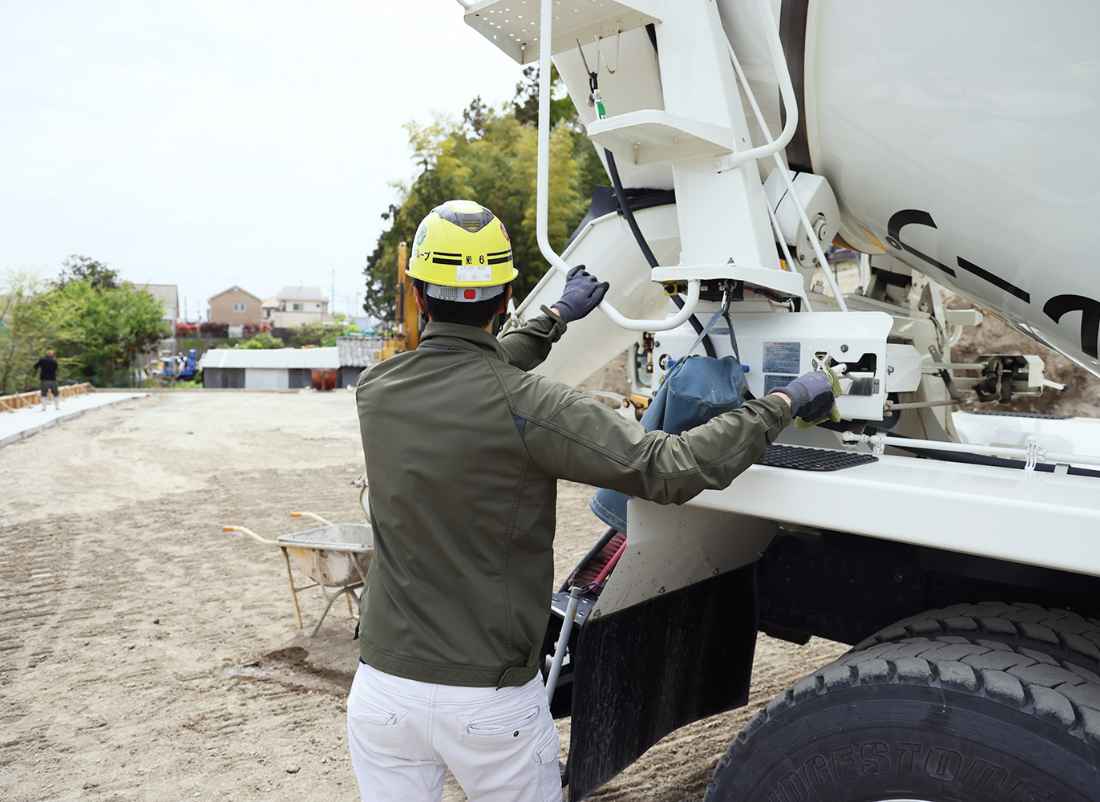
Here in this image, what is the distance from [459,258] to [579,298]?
0.72m

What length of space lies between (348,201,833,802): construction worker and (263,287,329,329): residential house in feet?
338

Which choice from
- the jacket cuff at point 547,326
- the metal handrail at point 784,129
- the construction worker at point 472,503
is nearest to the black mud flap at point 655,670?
the construction worker at point 472,503

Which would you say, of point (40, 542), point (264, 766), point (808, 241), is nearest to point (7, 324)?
point (40, 542)

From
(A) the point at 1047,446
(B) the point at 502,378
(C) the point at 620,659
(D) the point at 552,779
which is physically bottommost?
(D) the point at 552,779

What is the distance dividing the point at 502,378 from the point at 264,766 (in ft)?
9.03

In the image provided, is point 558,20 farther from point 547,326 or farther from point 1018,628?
point 1018,628

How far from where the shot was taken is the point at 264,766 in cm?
380

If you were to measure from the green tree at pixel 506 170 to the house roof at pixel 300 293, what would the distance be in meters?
84.8

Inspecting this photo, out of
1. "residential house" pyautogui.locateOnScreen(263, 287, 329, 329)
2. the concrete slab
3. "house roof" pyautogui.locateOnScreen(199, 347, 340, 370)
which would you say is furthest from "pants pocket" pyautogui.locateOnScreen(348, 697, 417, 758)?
"residential house" pyautogui.locateOnScreen(263, 287, 329, 329)

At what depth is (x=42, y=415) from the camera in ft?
66.7

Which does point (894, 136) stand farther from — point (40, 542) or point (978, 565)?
point (40, 542)

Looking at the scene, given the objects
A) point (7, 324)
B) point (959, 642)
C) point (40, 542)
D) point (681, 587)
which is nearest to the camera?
point (959, 642)

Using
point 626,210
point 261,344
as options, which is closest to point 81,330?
point 261,344

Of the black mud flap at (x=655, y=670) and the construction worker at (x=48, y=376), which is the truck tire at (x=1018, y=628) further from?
the construction worker at (x=48, y=376)
